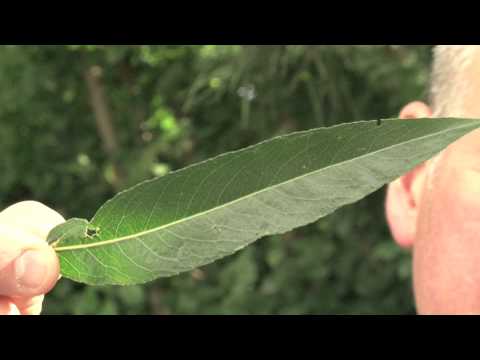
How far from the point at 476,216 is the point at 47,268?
57 centimetres

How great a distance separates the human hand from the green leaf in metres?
0.04

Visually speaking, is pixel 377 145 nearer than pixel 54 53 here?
Yes

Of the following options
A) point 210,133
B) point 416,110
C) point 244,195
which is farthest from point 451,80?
point 210,133

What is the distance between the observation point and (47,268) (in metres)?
0.34

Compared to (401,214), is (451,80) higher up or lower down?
higher up

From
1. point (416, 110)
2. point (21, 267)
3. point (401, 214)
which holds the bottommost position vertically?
point (21, 267)

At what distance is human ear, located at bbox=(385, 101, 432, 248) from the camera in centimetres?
99

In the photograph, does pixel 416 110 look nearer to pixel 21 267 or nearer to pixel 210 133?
pixel 21 267

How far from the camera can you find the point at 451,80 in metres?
0.92

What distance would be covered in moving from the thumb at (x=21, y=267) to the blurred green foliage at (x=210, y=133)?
129 centimetres

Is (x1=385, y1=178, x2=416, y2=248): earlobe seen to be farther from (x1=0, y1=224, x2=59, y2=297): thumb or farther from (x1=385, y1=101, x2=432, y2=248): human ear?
(x1=0, y1=224, x2=59, y2=297): thumb

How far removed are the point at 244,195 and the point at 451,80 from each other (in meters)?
0.72
